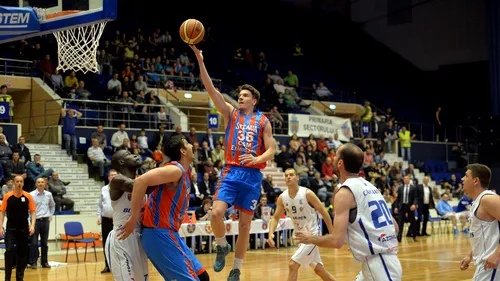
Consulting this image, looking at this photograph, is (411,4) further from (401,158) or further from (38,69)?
(38,69)

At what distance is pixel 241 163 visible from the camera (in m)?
8.57

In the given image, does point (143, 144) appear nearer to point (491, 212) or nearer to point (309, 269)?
point (309, 269)

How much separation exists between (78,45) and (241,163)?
17.9ft

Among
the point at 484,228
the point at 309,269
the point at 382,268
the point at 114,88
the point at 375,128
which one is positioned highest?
the point at 114,88

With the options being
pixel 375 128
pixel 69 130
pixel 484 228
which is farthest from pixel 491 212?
pixel 375 128

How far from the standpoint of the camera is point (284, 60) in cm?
3594

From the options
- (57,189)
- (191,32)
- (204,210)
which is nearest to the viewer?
(191,32)

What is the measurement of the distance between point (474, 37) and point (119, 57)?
18.3 m

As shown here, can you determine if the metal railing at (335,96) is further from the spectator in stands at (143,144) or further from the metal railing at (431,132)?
the spectator in stands at (143,144)

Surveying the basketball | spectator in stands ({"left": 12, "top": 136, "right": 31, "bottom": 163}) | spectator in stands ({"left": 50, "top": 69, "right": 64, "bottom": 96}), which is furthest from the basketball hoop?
spectator in stands ({"left": 50, "top": 69, "right": 64, "bottom": 96})

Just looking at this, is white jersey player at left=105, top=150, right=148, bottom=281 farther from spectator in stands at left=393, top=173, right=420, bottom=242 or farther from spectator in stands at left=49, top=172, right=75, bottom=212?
spectator in stands at left=393, top=173, right=420, bottom=242

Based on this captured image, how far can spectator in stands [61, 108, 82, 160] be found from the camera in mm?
21875

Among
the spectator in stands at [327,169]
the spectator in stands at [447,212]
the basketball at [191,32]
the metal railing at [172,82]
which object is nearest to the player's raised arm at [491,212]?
the basketball at [191,32]

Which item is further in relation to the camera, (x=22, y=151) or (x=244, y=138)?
(x=22, y=151)
